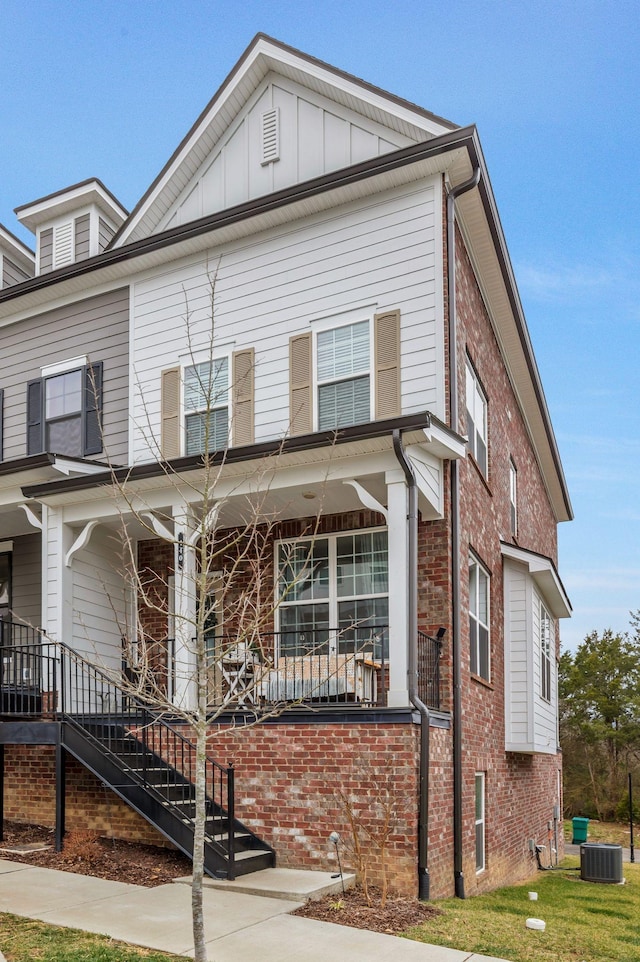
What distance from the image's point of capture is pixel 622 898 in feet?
45.5

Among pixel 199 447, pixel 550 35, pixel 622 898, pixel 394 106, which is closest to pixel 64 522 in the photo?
pixel 199 447

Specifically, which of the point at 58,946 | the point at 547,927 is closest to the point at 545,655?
the point at 547,927

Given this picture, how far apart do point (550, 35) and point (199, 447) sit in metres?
10.5

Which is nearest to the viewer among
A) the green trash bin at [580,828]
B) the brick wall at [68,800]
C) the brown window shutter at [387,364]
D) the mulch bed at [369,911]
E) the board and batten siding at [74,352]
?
the mulch bed at [369,911]

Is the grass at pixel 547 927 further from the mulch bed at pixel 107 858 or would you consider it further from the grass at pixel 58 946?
the mulch bed at pixel 107 858

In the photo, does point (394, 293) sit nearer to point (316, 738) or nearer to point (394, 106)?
point (394, 106)

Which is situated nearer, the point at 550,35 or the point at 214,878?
the point at 214,878

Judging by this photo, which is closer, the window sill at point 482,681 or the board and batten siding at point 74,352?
the window sill at point 482,681

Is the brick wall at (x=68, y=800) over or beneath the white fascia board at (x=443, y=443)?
beneath

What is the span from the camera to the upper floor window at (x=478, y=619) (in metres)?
13.7

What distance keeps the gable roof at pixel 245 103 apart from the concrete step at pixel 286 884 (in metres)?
9.40

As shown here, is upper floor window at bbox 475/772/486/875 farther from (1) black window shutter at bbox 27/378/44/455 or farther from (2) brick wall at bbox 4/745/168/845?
(1) black window shutter at bbox 27/378/44/455

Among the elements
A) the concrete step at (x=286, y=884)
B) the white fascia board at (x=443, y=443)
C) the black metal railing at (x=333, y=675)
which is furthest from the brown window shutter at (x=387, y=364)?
the concrete step at (x=286, y=884)

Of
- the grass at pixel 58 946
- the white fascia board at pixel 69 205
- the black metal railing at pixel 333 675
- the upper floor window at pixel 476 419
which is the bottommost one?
the grass at pixel 58 946
